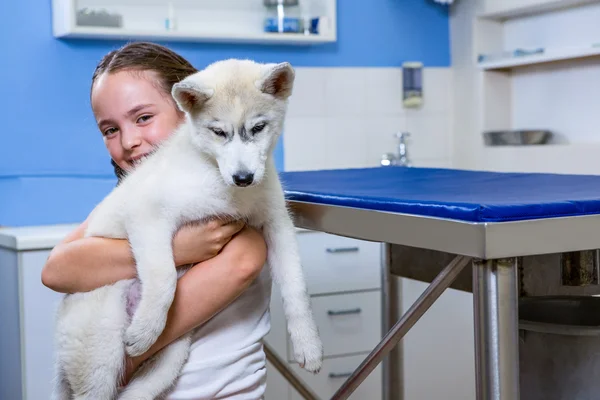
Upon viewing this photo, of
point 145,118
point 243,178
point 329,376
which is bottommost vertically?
point 329,376

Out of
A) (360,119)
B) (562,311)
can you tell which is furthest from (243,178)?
(360,119)

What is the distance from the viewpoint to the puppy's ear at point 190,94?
41.6 inches

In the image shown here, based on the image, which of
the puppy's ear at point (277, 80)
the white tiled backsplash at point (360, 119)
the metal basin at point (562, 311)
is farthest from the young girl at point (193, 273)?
the white tiled backsplash at point (360, 119)

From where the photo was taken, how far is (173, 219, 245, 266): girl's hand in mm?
1204

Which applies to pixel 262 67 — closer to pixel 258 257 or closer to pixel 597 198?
pixel 258 257

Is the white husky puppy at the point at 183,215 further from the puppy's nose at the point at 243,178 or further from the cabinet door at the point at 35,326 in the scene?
the cabinet door at the point at 35,326

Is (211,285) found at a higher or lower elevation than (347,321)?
higher

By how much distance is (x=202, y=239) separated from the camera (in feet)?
4.01

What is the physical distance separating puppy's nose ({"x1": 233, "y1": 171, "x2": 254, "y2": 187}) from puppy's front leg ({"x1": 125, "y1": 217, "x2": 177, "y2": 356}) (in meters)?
0.19

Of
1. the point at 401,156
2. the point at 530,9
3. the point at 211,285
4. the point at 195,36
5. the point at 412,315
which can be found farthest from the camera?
the point at 401,156

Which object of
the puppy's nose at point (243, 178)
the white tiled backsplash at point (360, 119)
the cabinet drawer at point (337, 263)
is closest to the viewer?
the puppy's nose at point (243, 178)

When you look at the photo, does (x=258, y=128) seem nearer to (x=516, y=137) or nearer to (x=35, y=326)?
(x=35, y=326)

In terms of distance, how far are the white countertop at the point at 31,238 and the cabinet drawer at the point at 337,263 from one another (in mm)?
745

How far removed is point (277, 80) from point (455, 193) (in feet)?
1.04
